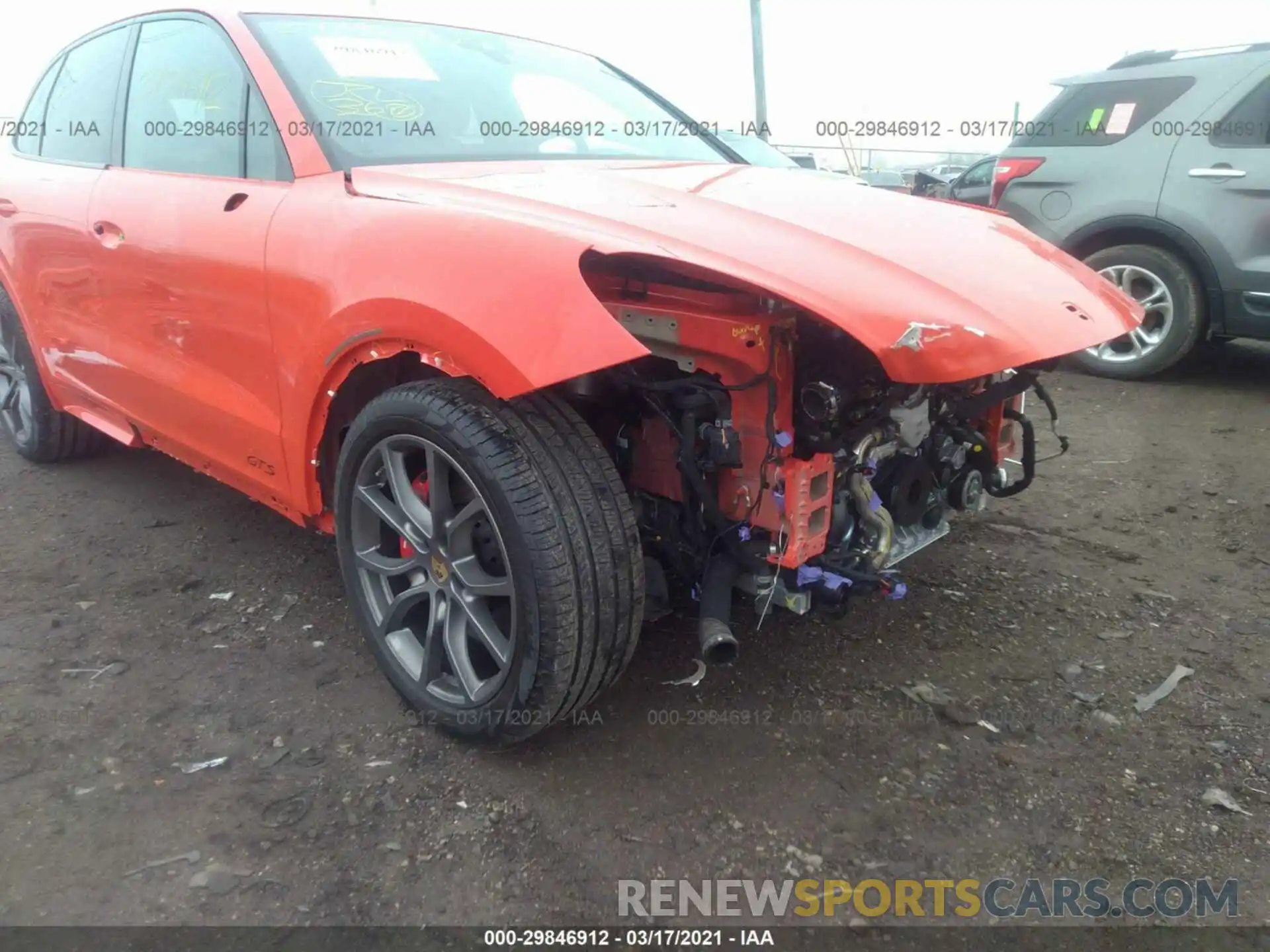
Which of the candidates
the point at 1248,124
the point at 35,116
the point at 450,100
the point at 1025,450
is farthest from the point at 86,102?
the point at 1248,124

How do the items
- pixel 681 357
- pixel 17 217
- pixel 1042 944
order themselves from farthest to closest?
pixel 17 217 → pixel 681 357 → pixel 1042 944

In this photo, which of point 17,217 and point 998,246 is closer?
point 998,246

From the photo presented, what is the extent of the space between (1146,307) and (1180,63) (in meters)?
1.43

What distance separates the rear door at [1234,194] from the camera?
4.99 metres

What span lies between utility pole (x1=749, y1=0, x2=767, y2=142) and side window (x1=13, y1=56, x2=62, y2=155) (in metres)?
10.1

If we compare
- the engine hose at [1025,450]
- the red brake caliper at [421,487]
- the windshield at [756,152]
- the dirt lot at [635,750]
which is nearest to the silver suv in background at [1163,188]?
the windshield at [756,152]

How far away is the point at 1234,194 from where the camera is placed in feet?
16.6

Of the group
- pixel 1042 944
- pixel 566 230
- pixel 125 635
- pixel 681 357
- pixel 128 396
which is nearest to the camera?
pixel 1042 944

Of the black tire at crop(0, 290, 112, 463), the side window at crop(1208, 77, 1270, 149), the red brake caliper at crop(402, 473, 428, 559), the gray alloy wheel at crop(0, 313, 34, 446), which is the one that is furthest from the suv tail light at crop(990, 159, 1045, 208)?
the gray alloy wheel at crop(0, 313, 34, 446)

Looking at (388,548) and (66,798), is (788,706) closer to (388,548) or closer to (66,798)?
(388,548)

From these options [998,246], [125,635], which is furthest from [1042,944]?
[125,635]

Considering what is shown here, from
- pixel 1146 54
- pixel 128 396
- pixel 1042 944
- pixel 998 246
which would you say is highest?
pixel 1146 54

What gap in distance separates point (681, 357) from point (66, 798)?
175 cm

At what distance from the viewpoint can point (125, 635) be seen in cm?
283
